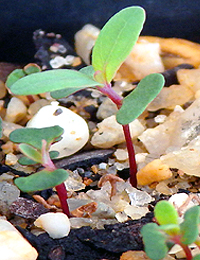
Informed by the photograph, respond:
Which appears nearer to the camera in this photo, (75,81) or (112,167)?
Answer: (75,81)

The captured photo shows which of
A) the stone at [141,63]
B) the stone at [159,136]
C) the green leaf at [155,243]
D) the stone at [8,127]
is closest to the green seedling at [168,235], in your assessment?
the green leaf at [155,243]

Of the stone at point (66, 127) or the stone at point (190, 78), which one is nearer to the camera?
the stone at point (66, 127)

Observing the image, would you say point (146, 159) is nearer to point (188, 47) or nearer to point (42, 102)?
point (42, 102)

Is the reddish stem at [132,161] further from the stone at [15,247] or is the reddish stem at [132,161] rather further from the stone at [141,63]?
the stone at [141,63]

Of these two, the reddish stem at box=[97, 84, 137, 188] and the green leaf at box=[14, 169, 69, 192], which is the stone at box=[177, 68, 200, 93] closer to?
the reddish stem at box=[97, 84, 137, 188]

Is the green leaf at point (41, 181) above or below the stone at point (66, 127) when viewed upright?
above

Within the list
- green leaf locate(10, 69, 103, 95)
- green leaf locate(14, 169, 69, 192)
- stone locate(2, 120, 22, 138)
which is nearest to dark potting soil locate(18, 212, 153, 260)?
green leaf locate(14, 169, 69, 192)

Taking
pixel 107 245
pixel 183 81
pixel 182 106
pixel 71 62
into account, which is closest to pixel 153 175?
pixel 107 245
